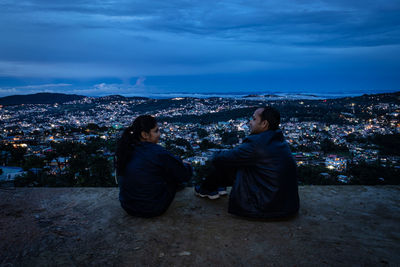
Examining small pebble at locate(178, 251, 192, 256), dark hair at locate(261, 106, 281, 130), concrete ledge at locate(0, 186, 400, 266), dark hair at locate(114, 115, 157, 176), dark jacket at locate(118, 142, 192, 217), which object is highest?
dark hair at locate(261, 106, 281, 130)

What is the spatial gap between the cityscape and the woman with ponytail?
577 millimetres

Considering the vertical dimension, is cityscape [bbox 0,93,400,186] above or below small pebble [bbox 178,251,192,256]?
below

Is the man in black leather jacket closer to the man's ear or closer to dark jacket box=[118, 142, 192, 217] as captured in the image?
the man's ear

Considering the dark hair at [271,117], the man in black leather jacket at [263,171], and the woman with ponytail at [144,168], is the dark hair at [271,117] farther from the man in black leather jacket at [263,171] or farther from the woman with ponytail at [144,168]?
the woman with ponytail at [144,168]

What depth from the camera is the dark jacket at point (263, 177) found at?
189cm

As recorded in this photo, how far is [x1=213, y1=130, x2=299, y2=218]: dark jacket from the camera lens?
6.20ft

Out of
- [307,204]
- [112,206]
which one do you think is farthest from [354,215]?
[112,206]

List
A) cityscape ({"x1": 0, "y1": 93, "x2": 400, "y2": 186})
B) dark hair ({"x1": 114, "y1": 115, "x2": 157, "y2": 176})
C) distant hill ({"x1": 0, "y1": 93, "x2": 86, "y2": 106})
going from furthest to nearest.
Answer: distant hill ({"x1": 0, "y1": 93, "x2": 86, "y2": 106}) < cityscape ({"x1": 0, "y1": 93, "x2": 400, "y2": 186}) < dark hair ({"x1": 114, "y1": 115, "x2": 157, "y2": 176})

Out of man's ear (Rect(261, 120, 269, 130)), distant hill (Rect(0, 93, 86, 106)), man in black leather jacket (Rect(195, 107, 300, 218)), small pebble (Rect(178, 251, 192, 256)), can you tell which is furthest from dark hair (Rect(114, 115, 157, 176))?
distant hill (Rect(0, 93, 86, 106))

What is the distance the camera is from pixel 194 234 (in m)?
1.93

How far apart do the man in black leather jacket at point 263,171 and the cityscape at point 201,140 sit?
468mm

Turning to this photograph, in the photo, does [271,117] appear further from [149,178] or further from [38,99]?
[38,99]

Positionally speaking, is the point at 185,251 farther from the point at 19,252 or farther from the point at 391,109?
the point at 391,109

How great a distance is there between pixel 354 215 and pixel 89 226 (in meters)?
2.79
